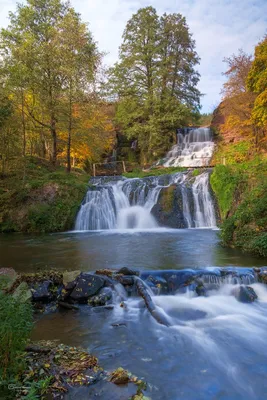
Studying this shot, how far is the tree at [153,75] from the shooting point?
27219mm

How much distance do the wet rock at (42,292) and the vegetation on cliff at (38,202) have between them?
952 centimetres

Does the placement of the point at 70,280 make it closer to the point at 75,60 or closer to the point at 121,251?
the point at 121,251

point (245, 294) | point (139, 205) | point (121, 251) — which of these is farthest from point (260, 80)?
point (245, 294)

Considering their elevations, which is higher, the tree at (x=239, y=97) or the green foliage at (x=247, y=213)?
the tree at (x=239, y=97)

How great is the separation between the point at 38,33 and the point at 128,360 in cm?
2312

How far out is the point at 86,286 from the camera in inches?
238

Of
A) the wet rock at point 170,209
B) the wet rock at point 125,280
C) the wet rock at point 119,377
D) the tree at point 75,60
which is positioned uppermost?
the tree at point 75,60

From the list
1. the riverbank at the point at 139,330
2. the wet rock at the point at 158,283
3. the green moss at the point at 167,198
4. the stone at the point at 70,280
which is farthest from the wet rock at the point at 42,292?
the green moss at the point at 167,198

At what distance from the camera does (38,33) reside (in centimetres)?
2116

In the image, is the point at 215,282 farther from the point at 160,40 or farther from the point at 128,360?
the point at 160,40

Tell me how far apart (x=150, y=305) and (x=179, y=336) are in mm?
1026

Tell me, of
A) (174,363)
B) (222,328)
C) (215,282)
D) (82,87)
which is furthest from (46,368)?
(82,87)

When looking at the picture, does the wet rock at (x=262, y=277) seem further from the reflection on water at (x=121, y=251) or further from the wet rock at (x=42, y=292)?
the wet rock at (x=42, y=292)

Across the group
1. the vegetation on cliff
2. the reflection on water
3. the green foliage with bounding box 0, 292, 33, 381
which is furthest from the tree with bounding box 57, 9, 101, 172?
the green foliage with bounding box 0, 292, 33, 381
